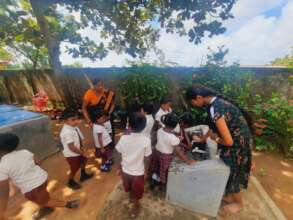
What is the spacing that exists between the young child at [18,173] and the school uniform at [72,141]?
0.46 metres

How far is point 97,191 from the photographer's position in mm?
2861

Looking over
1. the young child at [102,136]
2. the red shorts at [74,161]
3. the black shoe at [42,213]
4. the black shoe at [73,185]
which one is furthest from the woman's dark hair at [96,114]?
the black shoe at [42,213]

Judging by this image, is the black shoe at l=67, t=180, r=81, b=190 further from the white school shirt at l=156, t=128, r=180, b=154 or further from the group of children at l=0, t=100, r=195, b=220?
the white school shirt at l=156, t=128, r=180, b=154

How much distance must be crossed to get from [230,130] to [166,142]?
78 cm

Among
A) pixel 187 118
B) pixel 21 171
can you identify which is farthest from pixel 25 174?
pixel 187 118

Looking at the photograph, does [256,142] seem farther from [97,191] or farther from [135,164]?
[97,191]

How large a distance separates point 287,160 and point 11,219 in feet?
16.6

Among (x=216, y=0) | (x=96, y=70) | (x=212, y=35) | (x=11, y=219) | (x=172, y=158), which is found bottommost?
(x=11, y=219)

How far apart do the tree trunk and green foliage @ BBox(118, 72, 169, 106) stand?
298cm

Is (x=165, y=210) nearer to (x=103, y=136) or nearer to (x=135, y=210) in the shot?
(x=135, y=210)

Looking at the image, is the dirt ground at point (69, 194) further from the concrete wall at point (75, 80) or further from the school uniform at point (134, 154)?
the concrete wall at point (75, 80)

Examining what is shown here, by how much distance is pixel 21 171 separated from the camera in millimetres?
1947

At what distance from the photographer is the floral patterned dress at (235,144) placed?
1951mm

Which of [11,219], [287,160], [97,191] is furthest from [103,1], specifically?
[287,160]
